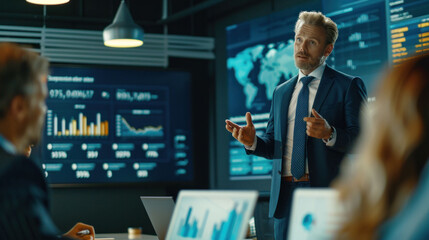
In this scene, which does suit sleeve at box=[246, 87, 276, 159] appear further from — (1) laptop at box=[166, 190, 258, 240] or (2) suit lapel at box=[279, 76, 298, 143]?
(1) laptop at box=[166, 190, 258, 240]

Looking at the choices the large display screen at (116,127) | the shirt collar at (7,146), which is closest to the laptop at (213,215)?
the shirt collar at (7,146)

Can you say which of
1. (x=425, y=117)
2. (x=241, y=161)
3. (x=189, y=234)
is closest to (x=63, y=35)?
(x=241, y=161)

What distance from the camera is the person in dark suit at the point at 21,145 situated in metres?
1.36

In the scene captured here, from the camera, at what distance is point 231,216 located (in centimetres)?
174

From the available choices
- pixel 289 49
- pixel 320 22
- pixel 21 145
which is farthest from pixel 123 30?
pixel 21 145

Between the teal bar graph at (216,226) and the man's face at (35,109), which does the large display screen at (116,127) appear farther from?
the man's face at (35,109)

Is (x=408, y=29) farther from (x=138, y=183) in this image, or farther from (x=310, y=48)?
(x=138, y=183)

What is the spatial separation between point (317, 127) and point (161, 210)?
32.1 inches

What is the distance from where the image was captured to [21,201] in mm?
1361

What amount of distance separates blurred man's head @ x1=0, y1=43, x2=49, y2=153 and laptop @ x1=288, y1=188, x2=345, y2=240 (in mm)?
679

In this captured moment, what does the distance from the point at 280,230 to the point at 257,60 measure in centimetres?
344

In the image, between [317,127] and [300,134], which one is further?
[300,134]

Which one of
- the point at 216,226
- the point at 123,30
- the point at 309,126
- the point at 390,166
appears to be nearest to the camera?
the point at 390,166

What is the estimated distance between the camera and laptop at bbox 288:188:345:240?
58.4 inches
